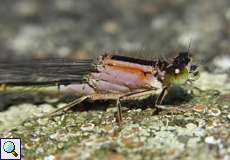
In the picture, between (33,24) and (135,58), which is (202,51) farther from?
(33,24)

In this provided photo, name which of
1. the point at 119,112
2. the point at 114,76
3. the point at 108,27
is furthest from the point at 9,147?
the point at 108,27

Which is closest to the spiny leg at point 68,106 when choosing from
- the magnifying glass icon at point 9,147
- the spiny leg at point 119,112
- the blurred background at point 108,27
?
the spiny leg at point 119,112

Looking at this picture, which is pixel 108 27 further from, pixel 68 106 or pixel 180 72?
pixel 180 72

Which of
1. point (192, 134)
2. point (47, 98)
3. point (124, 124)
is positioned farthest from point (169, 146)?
point (47, 98)

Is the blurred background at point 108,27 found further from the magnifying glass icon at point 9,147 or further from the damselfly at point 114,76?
the magnifying glass icon at point 9,147

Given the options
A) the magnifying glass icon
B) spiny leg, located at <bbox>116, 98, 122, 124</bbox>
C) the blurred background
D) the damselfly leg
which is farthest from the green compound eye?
the blurred background
